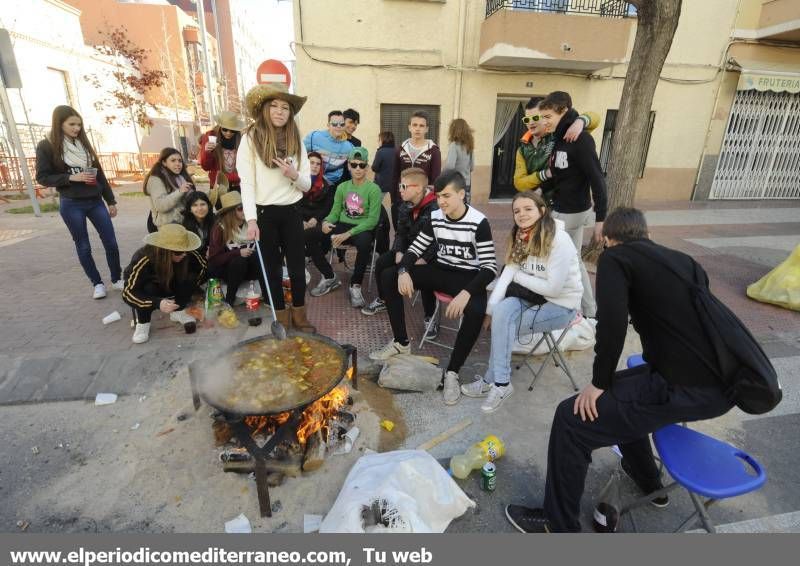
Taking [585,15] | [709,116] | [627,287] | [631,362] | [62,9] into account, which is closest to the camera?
[627,287]

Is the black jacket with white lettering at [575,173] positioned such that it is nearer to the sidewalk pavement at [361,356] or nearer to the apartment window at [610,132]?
the sidewalk pavement at [361,356]

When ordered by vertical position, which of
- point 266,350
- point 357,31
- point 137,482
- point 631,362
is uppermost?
point 357,31

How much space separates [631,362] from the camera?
269 centimetres

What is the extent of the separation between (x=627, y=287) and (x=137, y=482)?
9.73 ft

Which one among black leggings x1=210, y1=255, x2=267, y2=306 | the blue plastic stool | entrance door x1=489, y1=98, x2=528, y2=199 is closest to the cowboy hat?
black leggings x1=210, y1=255, x2=267, y2=306

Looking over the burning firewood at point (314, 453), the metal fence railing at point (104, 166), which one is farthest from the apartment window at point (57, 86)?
the burning firewood at point (314, 453)

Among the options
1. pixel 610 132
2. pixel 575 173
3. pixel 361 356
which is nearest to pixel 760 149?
pixel 610 132

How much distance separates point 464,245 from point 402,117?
25.4 feet

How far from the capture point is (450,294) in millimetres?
3754

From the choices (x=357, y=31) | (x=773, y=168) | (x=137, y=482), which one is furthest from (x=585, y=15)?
(x=137, y=482)

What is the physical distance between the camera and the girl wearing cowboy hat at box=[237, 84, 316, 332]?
369cm

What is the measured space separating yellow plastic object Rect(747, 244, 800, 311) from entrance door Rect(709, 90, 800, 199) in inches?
341

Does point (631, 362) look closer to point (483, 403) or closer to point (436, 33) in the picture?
point (483, 403)

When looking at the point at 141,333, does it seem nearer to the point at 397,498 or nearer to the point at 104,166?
the point at 397,498
